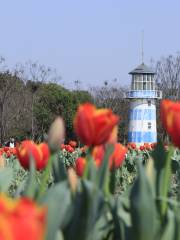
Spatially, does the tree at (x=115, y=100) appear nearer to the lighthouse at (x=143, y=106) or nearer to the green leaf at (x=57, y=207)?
the lighthouse at (x=143, y=106)

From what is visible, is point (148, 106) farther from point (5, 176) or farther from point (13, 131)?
point (5, 176)

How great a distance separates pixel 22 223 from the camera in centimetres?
85

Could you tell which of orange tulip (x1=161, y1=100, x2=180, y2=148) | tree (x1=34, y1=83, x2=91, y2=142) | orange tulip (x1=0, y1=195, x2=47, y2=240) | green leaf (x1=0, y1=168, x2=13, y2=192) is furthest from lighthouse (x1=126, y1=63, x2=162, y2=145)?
orange tulip (x1=0, y1=195, x2=47, y2=240)

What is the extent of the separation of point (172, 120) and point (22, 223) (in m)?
0.84

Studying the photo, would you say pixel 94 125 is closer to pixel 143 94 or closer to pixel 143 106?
pixel 143 106

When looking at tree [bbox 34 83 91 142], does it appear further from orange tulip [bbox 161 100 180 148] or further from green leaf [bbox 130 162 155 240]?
green leaf [bbox 130 162 155 240]

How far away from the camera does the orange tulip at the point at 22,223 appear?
33.5 inches

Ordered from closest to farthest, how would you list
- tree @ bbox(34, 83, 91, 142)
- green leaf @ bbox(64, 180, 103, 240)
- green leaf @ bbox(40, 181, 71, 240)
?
1. green leaf @ bbox(40, 181, 71, 240)
2. green leaf @ bbox(64, 180, 103, 240)
3. tree @ bbox(34, 83, 91, 142)

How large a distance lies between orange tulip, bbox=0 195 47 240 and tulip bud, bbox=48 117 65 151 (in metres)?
0.71

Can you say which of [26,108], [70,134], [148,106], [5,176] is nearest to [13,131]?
[26,108]

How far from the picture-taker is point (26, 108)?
37594 mm

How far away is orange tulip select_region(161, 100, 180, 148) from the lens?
160cm

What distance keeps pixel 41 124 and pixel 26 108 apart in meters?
2.93

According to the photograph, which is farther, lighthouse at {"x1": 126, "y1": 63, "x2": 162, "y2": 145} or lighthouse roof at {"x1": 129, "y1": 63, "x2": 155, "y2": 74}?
lighthouse roof at {"x1": 129, "y1": 63, "x2": 155, "y2": 74}
